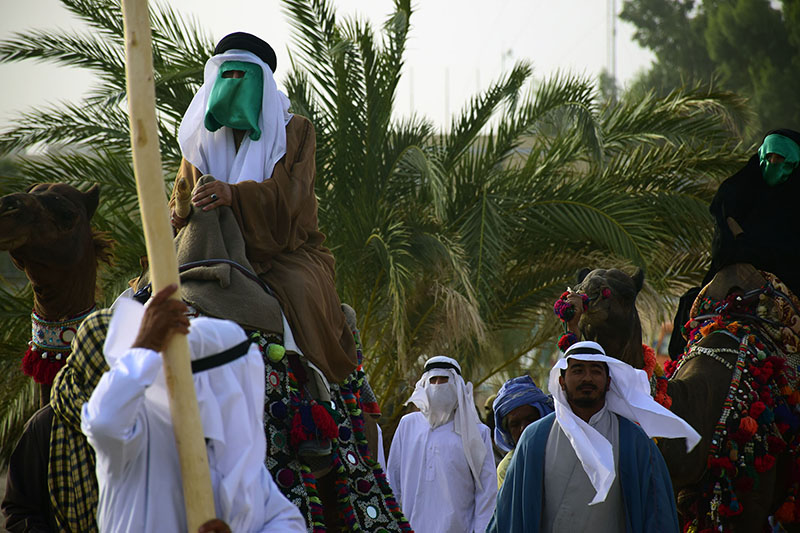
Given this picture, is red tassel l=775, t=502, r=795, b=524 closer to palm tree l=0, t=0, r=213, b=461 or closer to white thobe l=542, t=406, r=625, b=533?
white thobe l=542, t=406, r=625, b=533

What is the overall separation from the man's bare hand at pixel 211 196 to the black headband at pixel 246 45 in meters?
0.78

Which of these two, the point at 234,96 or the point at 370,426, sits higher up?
the point at 234,96

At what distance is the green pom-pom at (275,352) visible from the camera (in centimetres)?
421

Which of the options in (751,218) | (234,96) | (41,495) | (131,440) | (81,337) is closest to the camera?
(131,440)

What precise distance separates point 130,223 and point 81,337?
6.02 metres

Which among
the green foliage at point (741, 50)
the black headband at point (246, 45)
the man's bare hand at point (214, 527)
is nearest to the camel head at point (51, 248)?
the black headband at point (246, 45)

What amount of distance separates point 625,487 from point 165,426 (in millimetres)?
2432

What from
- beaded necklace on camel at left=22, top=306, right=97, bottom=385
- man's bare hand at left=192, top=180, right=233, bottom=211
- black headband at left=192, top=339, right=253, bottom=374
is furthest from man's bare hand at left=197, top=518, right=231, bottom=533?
man's bare hand at left=192, top=180, right=233, bottom=211

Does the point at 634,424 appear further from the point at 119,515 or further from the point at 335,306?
the point at 119,515

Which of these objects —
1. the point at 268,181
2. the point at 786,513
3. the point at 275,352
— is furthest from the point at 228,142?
the point at 786,513

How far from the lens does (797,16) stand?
25.3 m

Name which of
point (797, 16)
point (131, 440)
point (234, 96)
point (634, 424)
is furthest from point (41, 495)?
point (797, 16)

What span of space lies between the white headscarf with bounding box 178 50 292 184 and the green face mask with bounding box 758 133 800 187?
12.2 feet

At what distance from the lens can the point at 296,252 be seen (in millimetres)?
4723
